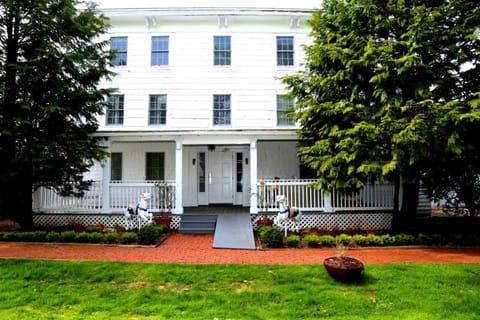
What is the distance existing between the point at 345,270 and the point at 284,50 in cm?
1037

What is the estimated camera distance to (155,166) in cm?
1362

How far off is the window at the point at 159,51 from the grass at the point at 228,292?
9.36m

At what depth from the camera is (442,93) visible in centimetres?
851

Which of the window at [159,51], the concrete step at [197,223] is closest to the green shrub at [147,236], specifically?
the concrete step at [197,223]

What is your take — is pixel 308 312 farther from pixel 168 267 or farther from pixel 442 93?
pixel 442 93

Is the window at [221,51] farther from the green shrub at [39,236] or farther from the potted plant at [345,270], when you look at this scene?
the potted plant at [345,270]

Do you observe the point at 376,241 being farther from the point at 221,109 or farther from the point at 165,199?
the point at 221,109

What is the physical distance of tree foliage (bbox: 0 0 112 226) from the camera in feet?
28.3

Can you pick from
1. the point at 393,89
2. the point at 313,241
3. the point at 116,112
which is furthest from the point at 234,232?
the point at 116,112

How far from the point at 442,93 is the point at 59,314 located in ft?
33.3

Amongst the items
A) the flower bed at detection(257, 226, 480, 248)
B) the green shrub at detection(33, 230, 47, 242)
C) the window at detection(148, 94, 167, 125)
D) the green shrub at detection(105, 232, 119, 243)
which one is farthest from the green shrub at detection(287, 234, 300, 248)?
the window at detection(148, 94, 167, 125)

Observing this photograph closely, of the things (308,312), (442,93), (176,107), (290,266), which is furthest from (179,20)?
(308,312)

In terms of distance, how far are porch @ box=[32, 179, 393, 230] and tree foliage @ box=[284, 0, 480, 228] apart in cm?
194

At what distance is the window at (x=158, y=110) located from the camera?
13016 mm
